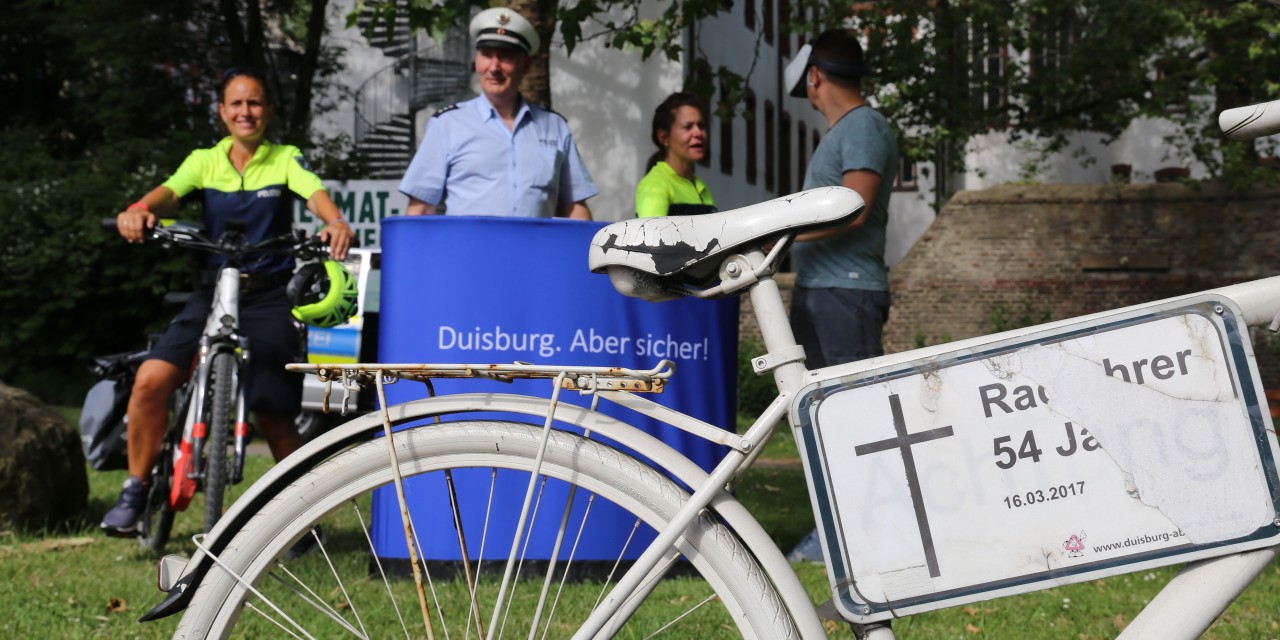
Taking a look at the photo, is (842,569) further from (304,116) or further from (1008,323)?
(304,116)

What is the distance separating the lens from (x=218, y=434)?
521 cm

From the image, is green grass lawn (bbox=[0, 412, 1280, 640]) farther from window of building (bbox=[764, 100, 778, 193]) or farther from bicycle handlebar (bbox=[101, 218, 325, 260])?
window of building (bbox=[764, 100, 778, 193])

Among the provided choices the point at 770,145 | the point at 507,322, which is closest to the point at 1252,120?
the point at 507,322

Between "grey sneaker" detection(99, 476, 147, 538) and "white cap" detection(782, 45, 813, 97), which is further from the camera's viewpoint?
"white cap" detection(782, 45, 813, 97)

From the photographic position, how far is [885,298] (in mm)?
5469

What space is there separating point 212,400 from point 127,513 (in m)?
0.51

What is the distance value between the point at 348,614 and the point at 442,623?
5.16 ft

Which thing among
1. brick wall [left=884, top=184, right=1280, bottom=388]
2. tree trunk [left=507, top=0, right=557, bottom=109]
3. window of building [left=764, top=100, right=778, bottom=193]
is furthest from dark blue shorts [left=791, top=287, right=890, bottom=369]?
window of building [left=764, top=100, right=778, bottom=193]

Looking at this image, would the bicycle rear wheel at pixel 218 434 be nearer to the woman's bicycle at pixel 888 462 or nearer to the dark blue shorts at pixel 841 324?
the dark blue shorts at pixel 841 324

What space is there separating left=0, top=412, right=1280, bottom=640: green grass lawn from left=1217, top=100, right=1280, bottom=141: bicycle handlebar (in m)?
1.38

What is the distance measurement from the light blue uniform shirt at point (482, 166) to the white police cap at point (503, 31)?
229 mm

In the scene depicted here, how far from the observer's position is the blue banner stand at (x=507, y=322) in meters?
4.76

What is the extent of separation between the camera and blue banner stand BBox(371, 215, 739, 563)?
476 centimetres

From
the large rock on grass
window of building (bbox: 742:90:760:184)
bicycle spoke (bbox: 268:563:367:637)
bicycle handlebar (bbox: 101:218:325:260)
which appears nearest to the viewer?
bicycle spoke (bbox: 268:563:367:637)
